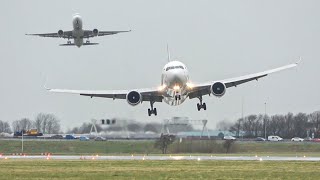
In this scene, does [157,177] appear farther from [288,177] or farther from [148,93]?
[148,93]

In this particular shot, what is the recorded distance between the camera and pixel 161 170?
57.6m

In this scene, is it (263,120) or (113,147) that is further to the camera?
(263,120)

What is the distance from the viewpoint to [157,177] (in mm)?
51219

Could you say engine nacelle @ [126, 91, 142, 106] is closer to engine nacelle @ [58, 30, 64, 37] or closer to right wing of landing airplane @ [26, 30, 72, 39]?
engine nacelle @ [58, 30, 64, 37]

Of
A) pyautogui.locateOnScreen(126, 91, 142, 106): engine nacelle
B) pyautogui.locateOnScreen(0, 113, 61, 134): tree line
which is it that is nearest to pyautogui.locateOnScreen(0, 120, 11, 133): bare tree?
pyautogui.locateOnScreen(0, 113, 61, 134): tree line

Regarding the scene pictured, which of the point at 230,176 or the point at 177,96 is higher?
the point at 177,96

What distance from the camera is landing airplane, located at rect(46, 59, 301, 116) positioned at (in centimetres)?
7806

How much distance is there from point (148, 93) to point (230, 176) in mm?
31082

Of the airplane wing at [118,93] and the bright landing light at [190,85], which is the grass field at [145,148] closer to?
the airplane wing at [118,93]

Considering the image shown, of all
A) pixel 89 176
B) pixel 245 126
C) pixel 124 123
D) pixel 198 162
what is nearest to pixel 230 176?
pixel 89 176

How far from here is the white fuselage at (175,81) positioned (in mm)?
77625

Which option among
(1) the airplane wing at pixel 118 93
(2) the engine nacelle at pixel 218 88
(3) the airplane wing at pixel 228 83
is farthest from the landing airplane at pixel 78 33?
(2) the engine nacelle at pixel 218 88

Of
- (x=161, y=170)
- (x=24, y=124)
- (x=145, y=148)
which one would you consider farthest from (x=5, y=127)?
(x=161, y=170)

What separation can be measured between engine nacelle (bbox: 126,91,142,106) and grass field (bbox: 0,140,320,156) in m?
15.2
